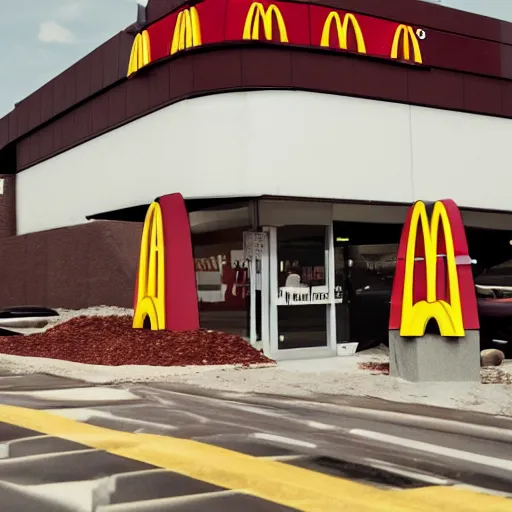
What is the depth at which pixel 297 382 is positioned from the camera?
9031 mm

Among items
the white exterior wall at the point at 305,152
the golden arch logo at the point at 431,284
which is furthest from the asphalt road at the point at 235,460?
the white exterior wall at the point at 305,152

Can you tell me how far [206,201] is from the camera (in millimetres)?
13805

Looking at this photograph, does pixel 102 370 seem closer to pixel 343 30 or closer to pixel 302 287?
pixel 302 287

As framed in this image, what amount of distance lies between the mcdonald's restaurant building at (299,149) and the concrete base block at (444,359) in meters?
3.23

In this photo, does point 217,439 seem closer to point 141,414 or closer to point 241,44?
point 141,414

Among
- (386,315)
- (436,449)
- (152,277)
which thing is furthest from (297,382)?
(386,315)

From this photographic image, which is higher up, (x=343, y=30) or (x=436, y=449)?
(x=343, y=30)

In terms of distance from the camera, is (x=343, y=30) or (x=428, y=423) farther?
(x=343, y=30)

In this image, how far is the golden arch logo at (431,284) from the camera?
8977 millimetres

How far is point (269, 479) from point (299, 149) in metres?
10.0

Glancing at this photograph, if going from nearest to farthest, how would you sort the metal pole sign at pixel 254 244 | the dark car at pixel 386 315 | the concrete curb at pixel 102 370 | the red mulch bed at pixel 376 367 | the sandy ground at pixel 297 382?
the sandy ground at pixel 297 382, the concrete curb at pixel 102 370, the red mulch bed at pixel 376 367, the dark car at pixel 386 315, the metal pole sign at pixel 254 244

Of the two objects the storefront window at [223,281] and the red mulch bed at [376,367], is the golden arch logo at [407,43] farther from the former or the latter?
the red mulch bed at [376,367]

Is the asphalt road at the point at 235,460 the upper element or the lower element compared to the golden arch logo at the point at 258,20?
lower

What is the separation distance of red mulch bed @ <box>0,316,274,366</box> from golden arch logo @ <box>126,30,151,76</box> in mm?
6361
